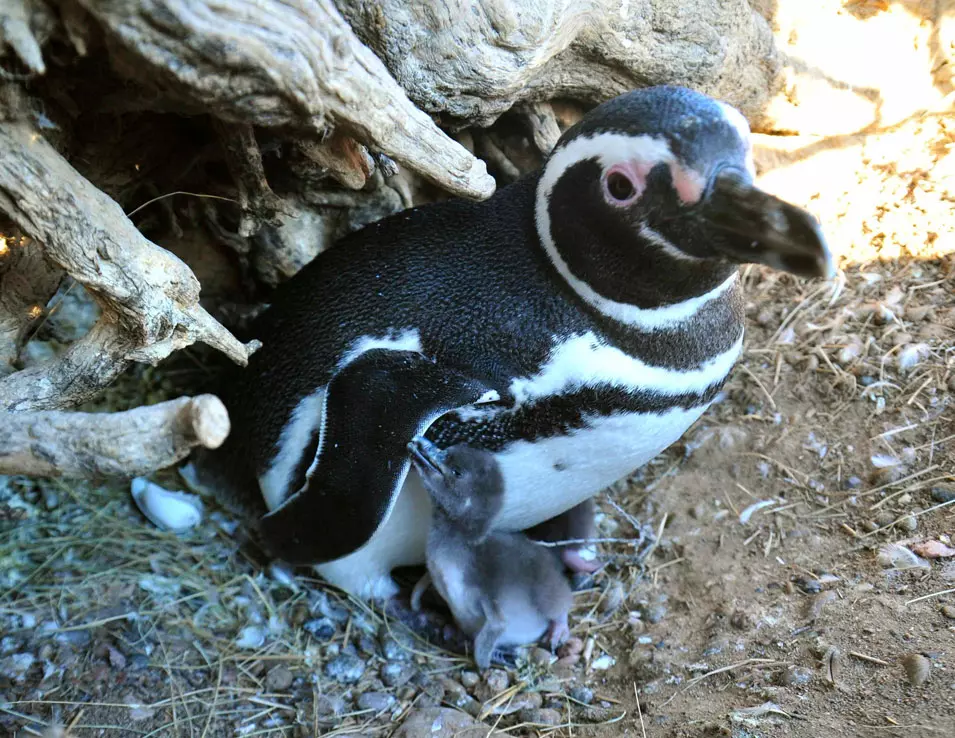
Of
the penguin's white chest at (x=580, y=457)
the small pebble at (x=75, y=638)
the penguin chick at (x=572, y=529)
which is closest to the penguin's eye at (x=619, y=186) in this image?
the penguin's white chest at (x=580, y=457)

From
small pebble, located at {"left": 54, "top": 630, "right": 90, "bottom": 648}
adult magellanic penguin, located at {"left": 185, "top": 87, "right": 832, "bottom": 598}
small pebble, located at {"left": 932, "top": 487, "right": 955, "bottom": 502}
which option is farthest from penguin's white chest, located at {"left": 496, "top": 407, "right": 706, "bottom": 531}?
small pebble, located at {"left": 54, "top": 630, "right": 90, "bottom": 648}

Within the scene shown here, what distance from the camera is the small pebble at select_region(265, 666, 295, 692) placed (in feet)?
6.32

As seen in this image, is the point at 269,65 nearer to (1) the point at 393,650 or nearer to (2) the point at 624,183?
(2) the point at 624,183

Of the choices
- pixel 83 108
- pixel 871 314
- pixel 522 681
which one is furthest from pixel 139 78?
pixel 871 314

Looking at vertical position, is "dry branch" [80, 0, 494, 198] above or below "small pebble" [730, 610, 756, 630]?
above

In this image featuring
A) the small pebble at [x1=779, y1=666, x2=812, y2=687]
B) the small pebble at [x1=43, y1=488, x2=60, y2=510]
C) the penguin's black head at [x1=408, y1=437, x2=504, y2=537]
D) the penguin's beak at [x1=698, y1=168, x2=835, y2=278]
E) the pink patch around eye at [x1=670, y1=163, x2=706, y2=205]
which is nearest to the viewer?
the penguin's beak at [x1=698, y1=168, x2=835, y2=278]

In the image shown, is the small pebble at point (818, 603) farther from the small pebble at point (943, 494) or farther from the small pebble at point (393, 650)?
the small pebble at point (393, 650)

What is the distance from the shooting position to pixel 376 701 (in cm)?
191

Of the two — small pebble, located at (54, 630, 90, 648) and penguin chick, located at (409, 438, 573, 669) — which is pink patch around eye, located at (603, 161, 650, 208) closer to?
penguin chick, located at (409, 438, 573, 669)

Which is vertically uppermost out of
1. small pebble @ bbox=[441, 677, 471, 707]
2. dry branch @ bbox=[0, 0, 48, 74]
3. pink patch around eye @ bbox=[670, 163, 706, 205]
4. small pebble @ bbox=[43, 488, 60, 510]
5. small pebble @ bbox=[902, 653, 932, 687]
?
dry branch @ bbox=[0, 0, 48, 74]

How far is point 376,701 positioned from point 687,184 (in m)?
1.29

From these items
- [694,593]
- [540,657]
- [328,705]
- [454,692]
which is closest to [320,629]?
[328,705]

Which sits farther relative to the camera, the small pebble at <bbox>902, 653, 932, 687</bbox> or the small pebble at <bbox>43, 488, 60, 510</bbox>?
the small pebble at <bbox>43, 488, 60, 510</bbox>

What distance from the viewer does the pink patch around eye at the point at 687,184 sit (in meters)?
1.51
